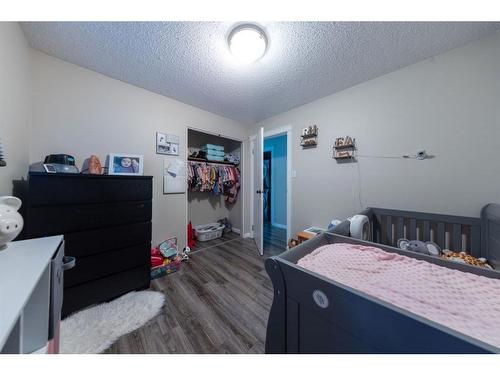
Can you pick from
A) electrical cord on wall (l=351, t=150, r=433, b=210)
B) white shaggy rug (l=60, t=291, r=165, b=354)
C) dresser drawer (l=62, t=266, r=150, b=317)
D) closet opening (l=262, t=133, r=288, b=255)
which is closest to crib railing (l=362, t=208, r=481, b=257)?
electrical cord on wall (l=351, t=150, r=433, b=210)

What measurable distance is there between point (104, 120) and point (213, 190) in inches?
72.8

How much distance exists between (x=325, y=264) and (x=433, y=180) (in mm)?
1647

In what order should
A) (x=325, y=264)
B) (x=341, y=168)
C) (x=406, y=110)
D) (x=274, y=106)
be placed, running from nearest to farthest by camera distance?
1. (x=325, y=264)
2. (x=406, y=110)
3. (x=341, y=168)
4. (x=274, y=106)

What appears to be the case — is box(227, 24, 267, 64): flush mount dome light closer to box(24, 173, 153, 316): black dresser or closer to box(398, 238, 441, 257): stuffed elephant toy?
box(24, 173, 153, 316): black dresser

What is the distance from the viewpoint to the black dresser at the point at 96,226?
4.09ft

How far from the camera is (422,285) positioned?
71cm

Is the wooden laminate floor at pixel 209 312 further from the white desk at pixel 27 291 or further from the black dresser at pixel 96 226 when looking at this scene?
the white desk at pixel 27 291

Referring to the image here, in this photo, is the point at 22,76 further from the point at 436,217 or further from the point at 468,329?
the point at 436,217

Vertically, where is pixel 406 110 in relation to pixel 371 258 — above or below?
above

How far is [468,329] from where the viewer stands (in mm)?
511

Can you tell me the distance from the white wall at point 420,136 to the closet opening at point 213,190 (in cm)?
165

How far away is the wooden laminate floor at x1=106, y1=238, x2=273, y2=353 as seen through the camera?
3.76 ft

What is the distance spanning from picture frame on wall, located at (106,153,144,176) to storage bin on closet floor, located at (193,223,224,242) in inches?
63.9

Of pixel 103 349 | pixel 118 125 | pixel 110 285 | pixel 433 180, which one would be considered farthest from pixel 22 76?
pixel 433 180
